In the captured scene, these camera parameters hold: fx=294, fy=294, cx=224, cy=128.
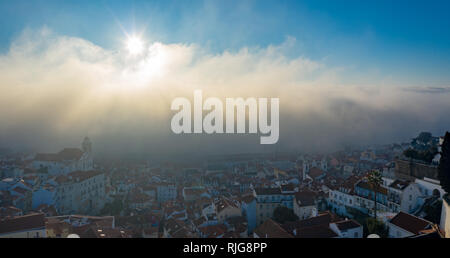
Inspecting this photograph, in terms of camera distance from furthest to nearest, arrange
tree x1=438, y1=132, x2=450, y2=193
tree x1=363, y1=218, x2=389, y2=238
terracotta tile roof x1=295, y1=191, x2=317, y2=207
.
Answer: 1. terracotta tile roof x1=295, y1=191, x2=317, y2=207
2. tree x1=363, y1=218, x2=389, y2=238
3. tree x1=438, y1=132, x2=450, y2=193

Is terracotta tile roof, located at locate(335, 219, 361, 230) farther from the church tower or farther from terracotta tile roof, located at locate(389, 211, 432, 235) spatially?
the church tower

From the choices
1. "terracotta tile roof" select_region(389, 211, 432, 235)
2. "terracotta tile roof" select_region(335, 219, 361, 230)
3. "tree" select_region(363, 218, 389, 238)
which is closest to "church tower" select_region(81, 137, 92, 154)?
"terracotta tile roof" select_region(335, 219, 361, 230)

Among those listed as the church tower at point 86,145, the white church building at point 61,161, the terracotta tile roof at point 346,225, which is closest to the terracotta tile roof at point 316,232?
the terracotta tile roof at point 346,225

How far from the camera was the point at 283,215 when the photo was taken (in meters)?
16.0

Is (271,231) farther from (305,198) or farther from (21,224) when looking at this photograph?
(21,224)

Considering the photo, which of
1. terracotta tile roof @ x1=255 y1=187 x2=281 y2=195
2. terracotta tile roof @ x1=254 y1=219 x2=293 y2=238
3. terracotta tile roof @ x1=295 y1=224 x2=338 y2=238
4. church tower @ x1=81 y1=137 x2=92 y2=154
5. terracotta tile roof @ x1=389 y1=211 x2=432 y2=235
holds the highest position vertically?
church tower @ x1=81 y1=137 x2=92 y2=154

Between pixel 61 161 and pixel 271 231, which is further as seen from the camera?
pixel 61 161

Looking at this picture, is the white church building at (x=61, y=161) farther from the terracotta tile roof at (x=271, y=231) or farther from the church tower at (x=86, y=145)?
the terracotta tile roof at (x=271, y=231)

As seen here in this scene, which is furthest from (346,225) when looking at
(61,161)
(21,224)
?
(61,161)

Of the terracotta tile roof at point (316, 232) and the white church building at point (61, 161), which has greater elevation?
the white church building at point (61, 161)

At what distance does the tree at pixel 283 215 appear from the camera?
15846mm

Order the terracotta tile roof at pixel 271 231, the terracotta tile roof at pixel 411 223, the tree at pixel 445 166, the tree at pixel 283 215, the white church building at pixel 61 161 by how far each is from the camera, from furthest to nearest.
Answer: the white church building at pixel 61 161, the tree at pixel 283 215, the terracotta tile roof at pixel 271 231, the tree at pixel 445 166, the terracotta tile roof at pixel 411 223

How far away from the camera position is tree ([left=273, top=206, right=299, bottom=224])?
624 inches
